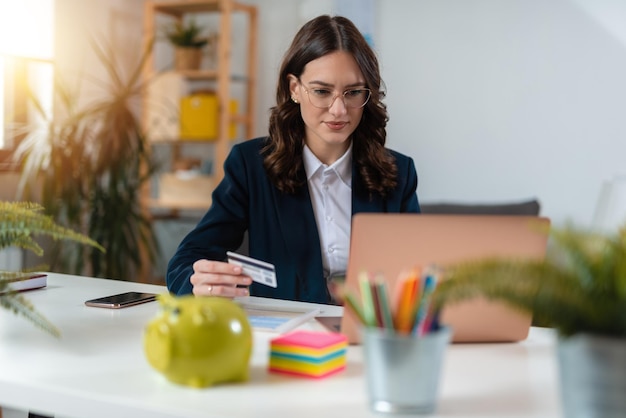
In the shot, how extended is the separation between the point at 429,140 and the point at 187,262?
288 centimetres

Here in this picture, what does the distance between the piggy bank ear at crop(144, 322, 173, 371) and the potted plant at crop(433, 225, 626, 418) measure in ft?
1.19

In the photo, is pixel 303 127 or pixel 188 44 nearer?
pixel 303 127

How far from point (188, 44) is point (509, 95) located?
2.04 metres

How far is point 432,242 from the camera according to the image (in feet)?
4.00

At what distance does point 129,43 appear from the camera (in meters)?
5.36

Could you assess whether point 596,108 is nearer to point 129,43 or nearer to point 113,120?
point 113,120

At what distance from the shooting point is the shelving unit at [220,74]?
4953 millimetres

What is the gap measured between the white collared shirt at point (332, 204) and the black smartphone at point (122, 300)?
1.80 ft

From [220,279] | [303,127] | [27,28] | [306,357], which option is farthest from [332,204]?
[27,28]

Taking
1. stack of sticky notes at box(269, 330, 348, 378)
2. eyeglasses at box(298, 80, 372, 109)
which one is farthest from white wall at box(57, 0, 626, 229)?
stack of sticky notes at box(269, 330, 348, 378)

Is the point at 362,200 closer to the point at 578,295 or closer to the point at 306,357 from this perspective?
the point at 306,357

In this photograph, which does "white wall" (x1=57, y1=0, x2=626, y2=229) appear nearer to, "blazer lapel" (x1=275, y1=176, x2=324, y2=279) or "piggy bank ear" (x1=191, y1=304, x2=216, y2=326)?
"blazer lapel" (x1=275, y1=176, x2=324, y2=279)

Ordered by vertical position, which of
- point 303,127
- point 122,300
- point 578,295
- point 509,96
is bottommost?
point 122,300

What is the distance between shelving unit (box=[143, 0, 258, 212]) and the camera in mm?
4953
